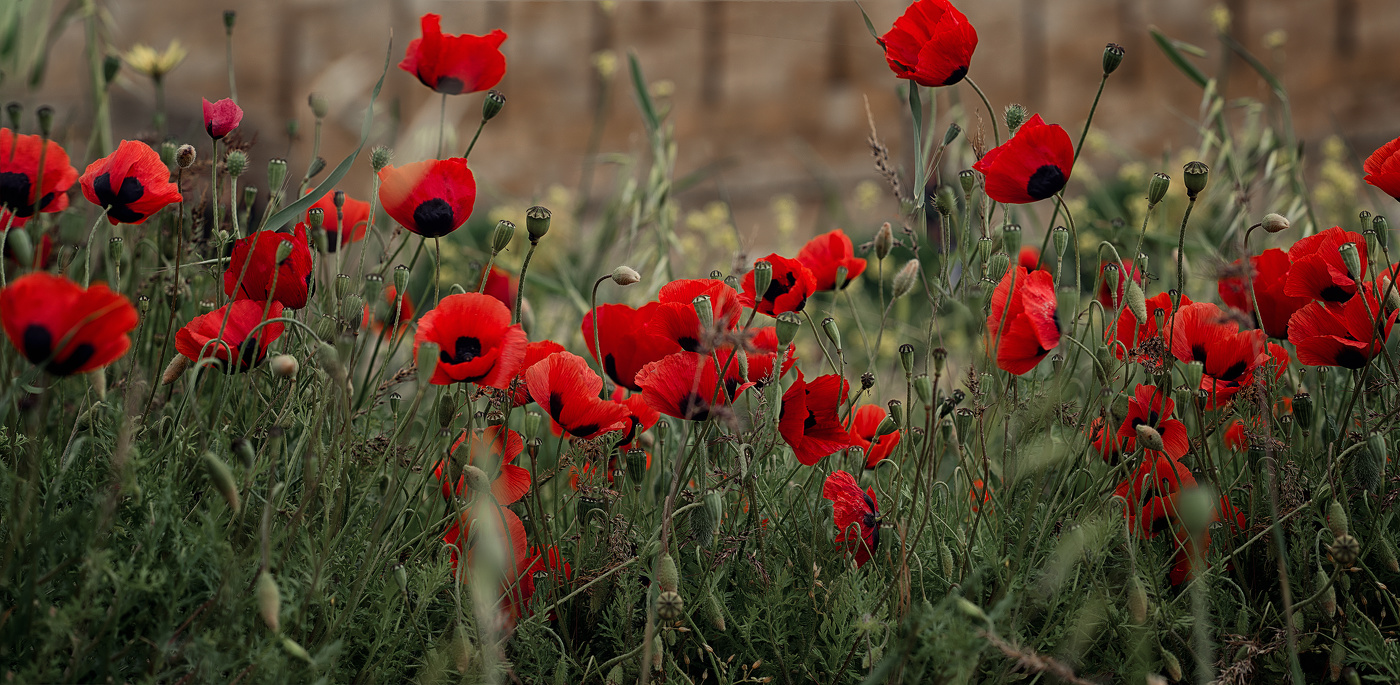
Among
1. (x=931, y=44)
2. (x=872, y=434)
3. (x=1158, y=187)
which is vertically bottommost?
(x=872, y=434)

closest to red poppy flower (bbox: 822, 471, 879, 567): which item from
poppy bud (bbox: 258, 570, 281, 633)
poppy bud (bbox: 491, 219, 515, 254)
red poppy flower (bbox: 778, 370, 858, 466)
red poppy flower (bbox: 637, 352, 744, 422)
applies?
red poppy flower (bbox: 778, 370, 858, 466)

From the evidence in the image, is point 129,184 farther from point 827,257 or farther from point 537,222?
point 827,257

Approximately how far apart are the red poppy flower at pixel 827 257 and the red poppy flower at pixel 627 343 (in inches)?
11.2

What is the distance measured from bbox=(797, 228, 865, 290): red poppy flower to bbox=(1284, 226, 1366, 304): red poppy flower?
43 cm

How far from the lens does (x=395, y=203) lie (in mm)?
881

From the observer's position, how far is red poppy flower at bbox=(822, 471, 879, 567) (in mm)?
895

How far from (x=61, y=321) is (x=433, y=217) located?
35 centimetres

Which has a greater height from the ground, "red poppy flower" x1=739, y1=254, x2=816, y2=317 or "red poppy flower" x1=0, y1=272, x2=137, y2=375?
"red poppy flower" x1=0, y1=272, x2=137, y2=375

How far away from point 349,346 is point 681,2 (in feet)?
33.0

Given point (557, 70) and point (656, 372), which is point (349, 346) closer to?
point (656, 372)

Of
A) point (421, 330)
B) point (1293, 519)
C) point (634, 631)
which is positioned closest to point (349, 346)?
point (421, 330)

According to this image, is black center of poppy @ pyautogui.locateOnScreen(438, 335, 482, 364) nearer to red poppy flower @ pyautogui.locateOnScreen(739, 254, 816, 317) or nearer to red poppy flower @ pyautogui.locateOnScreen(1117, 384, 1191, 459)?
red poppy flower @ pyautogui.locateOnScreen(739, 254, 816, 317)

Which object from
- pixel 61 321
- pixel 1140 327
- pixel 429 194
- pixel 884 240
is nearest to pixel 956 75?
pixel 884 240

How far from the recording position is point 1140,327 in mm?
955
